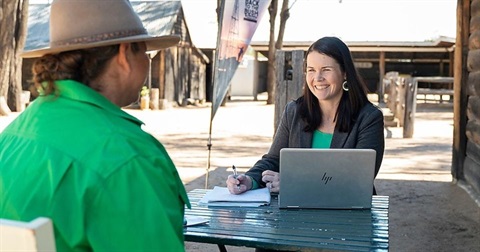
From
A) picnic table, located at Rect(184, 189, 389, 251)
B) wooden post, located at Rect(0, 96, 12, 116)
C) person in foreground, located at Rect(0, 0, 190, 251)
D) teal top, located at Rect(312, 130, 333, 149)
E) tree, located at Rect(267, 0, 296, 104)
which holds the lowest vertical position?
wooden post, located at Rect(0, 96, 12, 116)

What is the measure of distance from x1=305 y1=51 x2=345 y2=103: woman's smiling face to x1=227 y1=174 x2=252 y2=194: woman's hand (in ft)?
2.06

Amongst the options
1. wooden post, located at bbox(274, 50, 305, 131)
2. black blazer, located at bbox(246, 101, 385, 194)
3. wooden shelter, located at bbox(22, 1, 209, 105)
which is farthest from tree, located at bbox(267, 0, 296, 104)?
black blazer, located at bbox(246, 101, 385, 194)

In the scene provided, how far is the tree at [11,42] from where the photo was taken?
63.7 feet

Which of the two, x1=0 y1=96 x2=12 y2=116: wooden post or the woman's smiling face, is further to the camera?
x1=0 y1=96 x2=12 y2=116: wooden post

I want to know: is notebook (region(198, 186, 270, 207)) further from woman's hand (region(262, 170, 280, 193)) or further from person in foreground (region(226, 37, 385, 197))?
person in foreground (region(226, 37, 385, 197))

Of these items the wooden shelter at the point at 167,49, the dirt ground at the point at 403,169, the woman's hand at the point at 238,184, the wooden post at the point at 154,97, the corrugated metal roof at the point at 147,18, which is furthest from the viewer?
the wooden shelter at the point at 167,49

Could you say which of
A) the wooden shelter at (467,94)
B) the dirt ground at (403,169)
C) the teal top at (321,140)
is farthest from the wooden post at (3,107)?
the teal top at (321,140)

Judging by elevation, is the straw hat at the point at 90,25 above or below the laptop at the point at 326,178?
above

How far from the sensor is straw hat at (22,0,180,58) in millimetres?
1615

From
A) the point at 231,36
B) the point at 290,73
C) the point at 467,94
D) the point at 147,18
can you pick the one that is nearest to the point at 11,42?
the point at 147,18

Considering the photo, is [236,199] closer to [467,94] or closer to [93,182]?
[93,182]

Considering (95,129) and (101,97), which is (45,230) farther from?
(101,97)

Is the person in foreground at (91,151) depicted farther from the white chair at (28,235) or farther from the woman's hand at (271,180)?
the woman's hand at (271,180)

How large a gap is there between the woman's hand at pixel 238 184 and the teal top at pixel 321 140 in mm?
518
